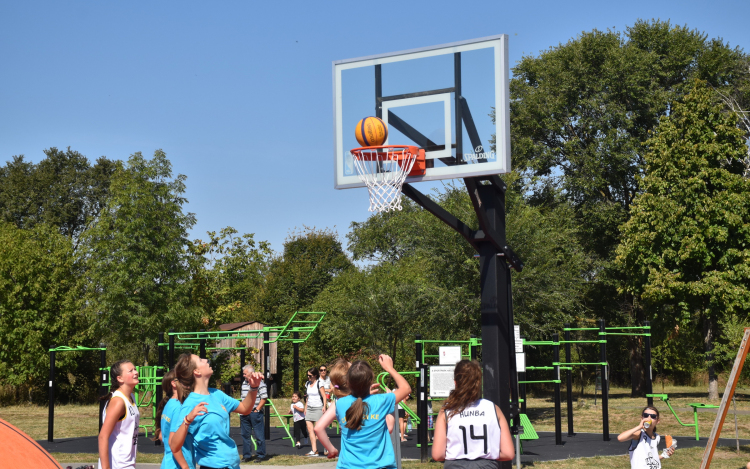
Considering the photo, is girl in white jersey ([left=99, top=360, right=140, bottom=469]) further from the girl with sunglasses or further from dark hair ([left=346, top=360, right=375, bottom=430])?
the girl with sunglasses

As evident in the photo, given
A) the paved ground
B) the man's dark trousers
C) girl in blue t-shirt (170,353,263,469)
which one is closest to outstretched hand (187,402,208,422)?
girl in blue t-shirt (170,353,263,469)

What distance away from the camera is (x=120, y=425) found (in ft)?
18.0

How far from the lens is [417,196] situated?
8.84 meters

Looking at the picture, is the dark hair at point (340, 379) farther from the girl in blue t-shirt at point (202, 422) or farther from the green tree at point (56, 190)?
the green tree at point (56, 190)

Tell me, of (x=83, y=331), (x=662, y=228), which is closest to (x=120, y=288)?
(x=83, y=331)

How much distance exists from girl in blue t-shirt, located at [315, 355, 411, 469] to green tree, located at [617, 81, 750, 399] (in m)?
21.3

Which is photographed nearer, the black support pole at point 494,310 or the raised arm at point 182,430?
the raised arm at point 182,430

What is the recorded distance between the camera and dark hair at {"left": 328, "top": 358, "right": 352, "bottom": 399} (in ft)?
16.7

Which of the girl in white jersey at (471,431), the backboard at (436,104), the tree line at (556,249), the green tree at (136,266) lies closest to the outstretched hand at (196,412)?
the girl in white jersey at (471,431)

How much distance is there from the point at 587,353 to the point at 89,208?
111ft

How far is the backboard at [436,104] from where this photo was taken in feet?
29.4

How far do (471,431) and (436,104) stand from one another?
580 cm

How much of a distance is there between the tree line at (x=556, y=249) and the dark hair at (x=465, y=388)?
1795 cm

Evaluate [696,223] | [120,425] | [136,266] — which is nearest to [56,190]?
[136,266]
